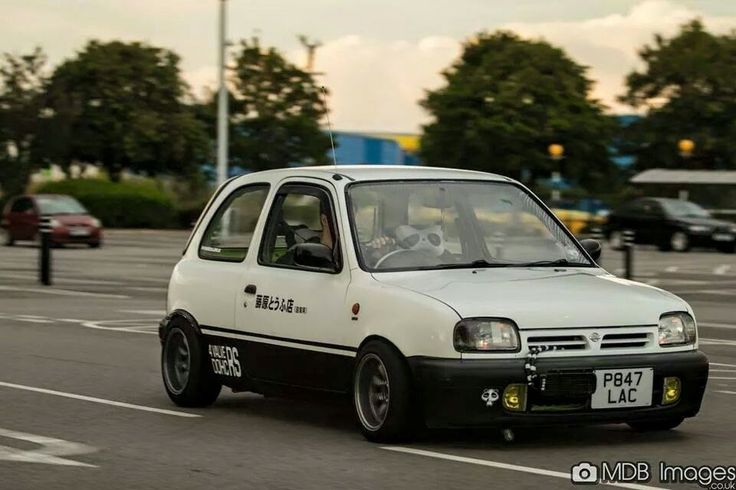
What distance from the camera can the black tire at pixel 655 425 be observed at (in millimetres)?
9148

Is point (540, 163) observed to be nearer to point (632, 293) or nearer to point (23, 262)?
point (23, 262)

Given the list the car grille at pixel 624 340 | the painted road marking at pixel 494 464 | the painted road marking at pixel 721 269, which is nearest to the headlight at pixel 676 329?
the car grille at pixel 624 340

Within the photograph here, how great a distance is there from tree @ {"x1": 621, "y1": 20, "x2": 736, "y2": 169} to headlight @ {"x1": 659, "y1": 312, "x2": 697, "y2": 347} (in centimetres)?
7221

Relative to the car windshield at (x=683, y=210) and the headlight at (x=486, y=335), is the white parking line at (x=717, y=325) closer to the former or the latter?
the headlight at (x=486, y=335)

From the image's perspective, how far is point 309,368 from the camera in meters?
9.48

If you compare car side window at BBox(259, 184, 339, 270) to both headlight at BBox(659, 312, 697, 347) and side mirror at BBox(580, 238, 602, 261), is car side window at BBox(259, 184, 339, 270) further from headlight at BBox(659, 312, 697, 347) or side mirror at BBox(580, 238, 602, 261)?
headlight at BBox(659, 312, 697, 347)

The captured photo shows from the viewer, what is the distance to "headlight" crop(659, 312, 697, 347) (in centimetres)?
883

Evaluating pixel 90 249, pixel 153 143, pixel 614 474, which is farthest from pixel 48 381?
pixel 153 143

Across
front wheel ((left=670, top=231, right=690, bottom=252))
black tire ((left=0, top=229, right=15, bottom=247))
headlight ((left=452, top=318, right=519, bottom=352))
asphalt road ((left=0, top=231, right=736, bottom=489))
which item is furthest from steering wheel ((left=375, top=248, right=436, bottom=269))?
black tire ((left=0, top=229, right=15, bottom=247))

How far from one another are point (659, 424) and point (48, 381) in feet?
16.4

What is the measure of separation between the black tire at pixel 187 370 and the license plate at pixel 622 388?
291 cm

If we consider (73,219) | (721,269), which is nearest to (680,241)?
(721,269)

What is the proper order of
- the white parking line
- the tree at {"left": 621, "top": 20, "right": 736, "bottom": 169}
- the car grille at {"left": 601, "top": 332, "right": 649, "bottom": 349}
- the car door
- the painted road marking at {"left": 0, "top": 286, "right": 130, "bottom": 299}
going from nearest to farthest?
the car grille at {"left": 601, "top": 332, "right": 649, "bottom": 349} < the car door < the white parking line < the painted road marking at {"left": 0, "top": 286, "right": 130, "bottom": 299} < the tree at {"left": 621, "top": 20, "right": 736, "bottom": 169}

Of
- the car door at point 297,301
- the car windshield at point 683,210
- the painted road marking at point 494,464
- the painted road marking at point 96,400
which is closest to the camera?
the painted road marking at point 494,464
